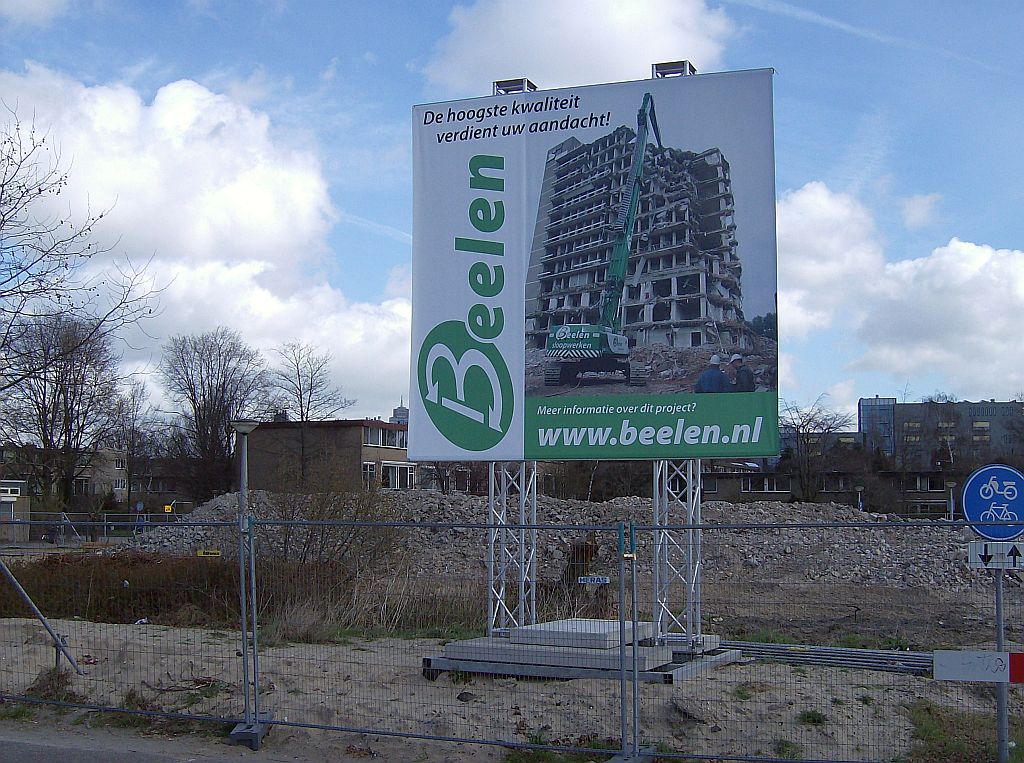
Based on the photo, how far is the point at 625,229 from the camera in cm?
1241

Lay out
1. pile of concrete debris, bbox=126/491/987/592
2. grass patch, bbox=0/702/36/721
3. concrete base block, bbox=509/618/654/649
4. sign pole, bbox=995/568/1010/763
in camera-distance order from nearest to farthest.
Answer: sign pole, bbox=995/568/1010/763, grass patch, bbox=0/702/36/721, concrete base block, bbox=509/618/654/649, pile of concrete debris, bbox=126/491/987/592

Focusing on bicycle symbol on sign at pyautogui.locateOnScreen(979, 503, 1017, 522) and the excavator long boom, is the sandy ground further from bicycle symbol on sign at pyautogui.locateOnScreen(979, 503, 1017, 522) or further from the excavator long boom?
the excavator long boom

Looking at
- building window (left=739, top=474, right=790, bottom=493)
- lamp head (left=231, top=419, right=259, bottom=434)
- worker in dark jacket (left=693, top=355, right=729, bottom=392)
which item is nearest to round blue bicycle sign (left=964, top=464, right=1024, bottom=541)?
worker in dark jacket (left=693, top=355, right=729, bottom=392)

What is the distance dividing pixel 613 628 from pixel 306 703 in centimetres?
356

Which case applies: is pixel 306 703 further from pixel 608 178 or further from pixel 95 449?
pixel 95 449

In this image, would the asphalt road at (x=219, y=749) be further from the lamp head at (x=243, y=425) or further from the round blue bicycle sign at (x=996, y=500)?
the lamp head at (x=243, y=425)

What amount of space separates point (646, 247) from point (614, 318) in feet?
3.00

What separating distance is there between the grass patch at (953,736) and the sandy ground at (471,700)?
137mm

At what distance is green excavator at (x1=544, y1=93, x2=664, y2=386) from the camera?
1234 cm

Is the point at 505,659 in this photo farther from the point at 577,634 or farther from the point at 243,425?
the point at 243,425

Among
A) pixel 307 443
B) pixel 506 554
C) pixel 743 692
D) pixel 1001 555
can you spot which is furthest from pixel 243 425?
pixel 307 443

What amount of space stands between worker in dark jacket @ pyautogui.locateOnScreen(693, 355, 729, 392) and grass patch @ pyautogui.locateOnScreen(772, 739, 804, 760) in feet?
13.8

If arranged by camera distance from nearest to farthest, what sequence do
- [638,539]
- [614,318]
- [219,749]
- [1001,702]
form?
[1001,702] → [219,749] → [614,318] → [638,539]

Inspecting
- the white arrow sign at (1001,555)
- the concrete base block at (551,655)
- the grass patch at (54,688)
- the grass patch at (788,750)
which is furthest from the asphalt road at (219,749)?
the white arrow sign at (1001,555)
